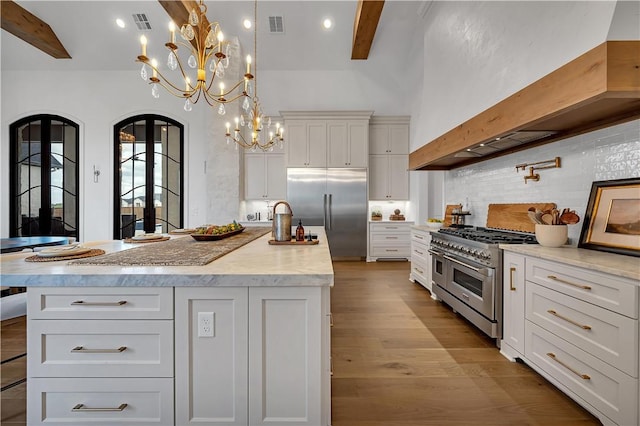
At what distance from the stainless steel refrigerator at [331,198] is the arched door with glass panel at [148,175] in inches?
96.5

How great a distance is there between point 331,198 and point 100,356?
194 inches

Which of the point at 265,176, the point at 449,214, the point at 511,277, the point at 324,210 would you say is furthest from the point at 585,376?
the point at 265,176

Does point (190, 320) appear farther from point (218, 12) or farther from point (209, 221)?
point (218, 12)

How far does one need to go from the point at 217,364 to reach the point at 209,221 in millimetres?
4767

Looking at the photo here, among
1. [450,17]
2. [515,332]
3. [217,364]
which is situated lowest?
[515,332]

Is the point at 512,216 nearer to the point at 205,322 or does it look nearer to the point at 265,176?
the point at 205,322

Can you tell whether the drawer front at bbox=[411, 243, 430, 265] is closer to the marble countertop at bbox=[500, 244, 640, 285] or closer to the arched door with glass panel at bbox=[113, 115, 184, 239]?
the marble countertop at bbox=[500, 244, 640, 285]

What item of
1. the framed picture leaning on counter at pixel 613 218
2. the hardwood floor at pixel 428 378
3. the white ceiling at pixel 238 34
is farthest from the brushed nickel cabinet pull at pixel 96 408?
the white ceiling at pixel 238 34

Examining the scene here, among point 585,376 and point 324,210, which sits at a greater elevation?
point 324,210

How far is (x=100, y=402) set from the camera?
1360mm

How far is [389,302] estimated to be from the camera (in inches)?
143

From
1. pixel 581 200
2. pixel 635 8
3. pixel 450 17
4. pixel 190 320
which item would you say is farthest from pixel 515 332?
pixel 450 17

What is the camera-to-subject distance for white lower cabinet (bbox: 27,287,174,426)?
1.33 m

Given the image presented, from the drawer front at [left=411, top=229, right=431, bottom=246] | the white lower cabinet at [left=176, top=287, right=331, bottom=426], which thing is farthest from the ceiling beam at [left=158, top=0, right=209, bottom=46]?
the white lower cabinet at [left=176, top=287, right=331, bottom=426]
